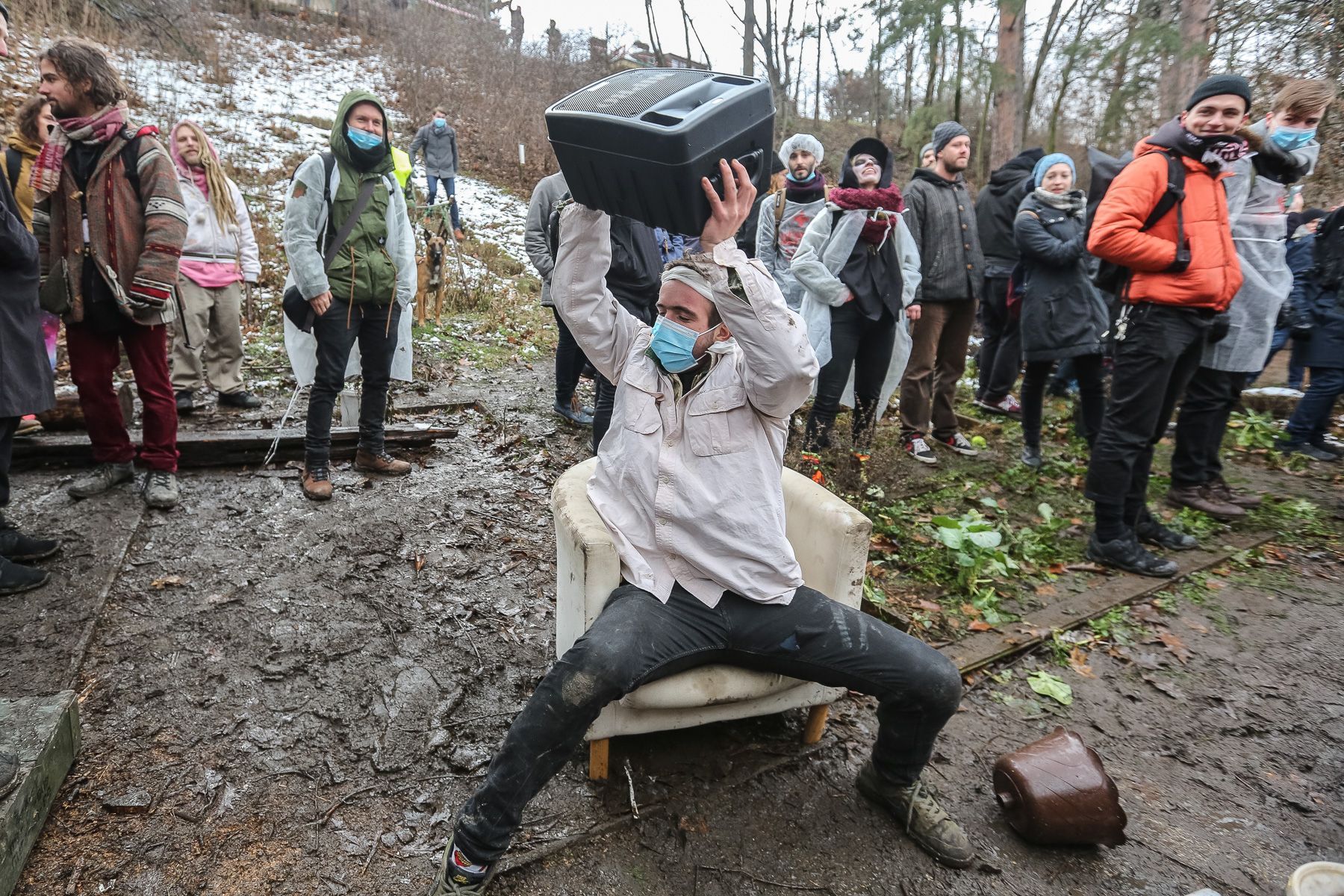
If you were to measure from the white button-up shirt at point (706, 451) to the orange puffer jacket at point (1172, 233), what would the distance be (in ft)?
8.19

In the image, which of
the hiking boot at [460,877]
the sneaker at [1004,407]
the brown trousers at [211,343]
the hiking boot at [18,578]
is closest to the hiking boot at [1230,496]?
the sneaker at [1004,407]

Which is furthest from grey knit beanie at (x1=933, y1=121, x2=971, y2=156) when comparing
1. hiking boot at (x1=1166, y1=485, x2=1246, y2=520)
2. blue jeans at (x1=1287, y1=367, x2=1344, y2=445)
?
blue jeans at (x1=1287, y1=367, x2=1344, y2=445)

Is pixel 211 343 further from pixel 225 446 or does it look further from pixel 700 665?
pixel 700 665

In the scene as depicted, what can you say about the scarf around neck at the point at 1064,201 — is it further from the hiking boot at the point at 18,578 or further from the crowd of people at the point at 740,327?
the hiking boot at the point at 18,578

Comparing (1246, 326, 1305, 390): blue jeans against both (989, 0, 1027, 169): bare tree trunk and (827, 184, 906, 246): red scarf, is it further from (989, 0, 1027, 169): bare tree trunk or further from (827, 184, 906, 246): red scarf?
(989, 0, 1027, 169): bare tree trunk

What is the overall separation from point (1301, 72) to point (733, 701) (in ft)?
37.4

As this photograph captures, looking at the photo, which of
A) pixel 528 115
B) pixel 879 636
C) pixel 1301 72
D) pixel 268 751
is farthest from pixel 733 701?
pixel 528 115

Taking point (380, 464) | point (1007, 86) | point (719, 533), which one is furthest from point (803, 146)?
point (1007, 86)

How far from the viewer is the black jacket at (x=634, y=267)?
14.9 feet

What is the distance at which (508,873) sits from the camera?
2.10 m

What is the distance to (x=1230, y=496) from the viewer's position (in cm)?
503

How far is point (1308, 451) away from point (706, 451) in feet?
20.5

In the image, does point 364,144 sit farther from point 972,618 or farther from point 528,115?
point 528,115

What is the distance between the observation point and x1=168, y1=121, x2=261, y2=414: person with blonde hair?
17.5ft
